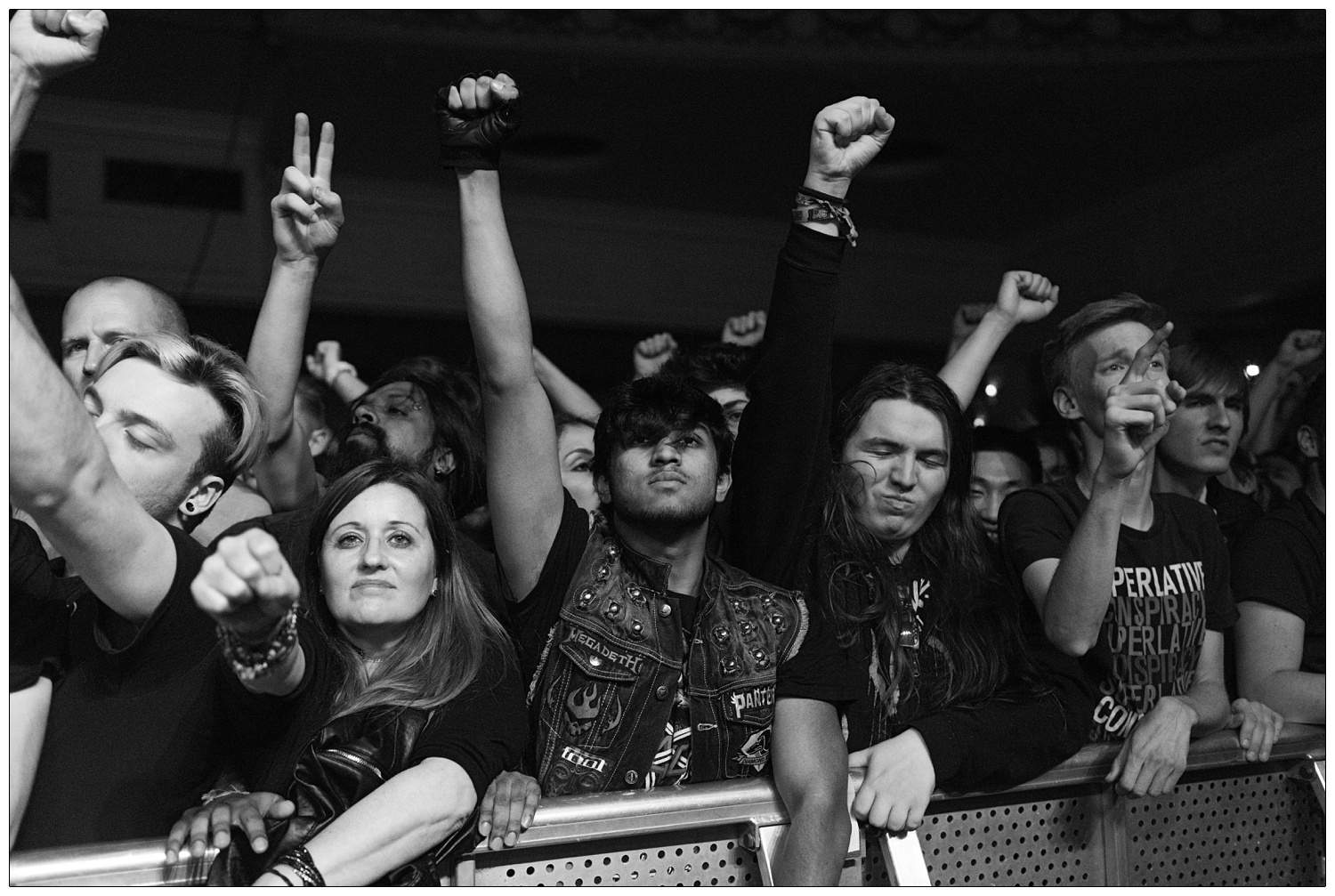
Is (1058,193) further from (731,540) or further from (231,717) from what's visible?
(231,717)

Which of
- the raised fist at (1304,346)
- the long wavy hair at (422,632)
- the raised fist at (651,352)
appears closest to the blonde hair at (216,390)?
the long wavy hair at (422,632)

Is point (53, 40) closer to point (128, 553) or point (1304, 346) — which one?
point (128, 553)

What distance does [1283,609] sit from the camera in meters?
2.17

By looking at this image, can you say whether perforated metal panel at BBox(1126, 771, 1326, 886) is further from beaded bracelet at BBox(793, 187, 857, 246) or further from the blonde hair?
the blonde hair

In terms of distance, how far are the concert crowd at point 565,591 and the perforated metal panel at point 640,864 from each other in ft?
0.25

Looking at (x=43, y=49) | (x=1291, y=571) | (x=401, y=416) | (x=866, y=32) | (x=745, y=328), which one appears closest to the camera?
(x=43, y=49)

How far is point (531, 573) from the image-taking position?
177cm

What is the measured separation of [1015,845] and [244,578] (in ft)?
4.18

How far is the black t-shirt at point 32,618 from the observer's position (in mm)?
1403

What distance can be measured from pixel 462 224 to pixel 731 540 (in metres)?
0.69

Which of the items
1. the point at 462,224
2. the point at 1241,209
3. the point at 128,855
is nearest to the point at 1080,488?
the point at 462,224

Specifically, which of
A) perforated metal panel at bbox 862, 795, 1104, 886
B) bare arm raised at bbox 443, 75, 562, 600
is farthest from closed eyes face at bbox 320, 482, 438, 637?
perforated metal panel at bbox 862, 795, 1104, 886

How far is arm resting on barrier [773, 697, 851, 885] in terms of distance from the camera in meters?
1.62

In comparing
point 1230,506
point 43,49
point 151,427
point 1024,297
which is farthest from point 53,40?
point 1230,506
